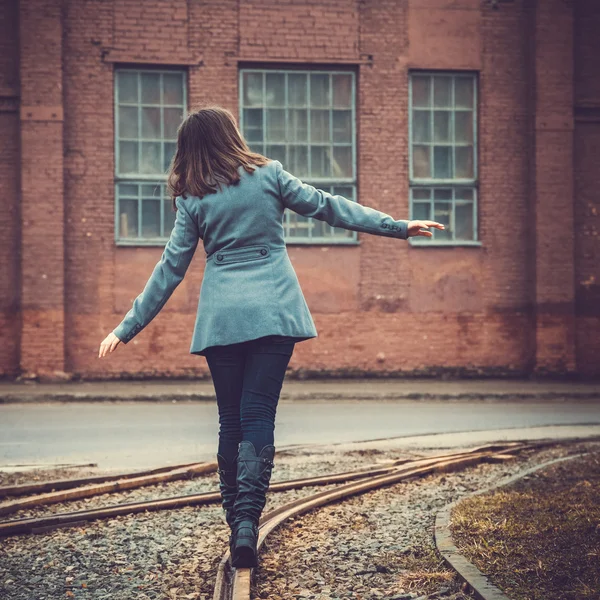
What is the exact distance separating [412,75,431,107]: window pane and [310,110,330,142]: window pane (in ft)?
5.09

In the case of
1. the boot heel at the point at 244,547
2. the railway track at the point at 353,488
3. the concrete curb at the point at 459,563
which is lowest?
the railway track at the point at 353,488

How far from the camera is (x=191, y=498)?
641cm

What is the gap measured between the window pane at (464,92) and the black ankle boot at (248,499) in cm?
1428

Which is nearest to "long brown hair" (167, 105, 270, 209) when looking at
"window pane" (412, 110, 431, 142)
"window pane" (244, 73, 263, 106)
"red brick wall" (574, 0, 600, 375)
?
"window pane" (244, 73, 263, 106)

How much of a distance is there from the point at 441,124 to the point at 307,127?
2338mm

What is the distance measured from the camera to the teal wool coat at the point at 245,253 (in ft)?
14.6

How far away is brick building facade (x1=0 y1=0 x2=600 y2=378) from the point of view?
16641 millimetres

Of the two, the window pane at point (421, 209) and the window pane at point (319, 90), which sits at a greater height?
the window pane at point (319, 90)

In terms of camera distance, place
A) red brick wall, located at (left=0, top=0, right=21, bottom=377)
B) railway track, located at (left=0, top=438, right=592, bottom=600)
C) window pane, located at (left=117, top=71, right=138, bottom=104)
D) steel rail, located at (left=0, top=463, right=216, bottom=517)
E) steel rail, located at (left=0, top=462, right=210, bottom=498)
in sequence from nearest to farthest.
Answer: railway track, located at (left=0, top=438, right=592, bottom=600) → steel rail, located at (left=0, top=463, right=216, bottom=517) → steel rail, located at (left=0, top=462, right=210, bottom=498) → red brick wall, located at (left=0, top=0, right=21, bottom=377) → window pane, located at (left=117, top=71, right=138, bottom=104)

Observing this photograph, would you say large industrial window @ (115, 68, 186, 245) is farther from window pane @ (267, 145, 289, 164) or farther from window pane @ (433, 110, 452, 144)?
window pane @ (433, 110, 452, 144)

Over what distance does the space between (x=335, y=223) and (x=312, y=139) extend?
43.6 feet

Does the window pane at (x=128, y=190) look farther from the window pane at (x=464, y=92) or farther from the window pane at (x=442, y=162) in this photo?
the window pane at (x=464, y=92)

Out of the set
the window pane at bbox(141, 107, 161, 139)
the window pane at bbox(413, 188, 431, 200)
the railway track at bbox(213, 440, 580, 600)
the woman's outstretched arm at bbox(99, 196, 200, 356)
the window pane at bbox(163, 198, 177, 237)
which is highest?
the window pane at bbox(141, 107, 161, 139)

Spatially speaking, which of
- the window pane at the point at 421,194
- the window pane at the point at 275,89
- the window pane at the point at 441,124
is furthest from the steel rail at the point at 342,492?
the window pane at the point at 275,89
